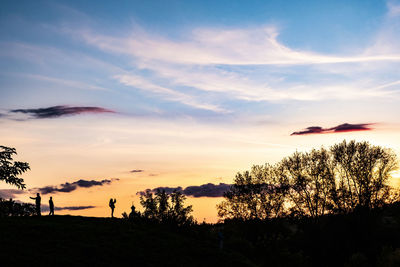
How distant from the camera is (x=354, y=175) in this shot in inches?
2562

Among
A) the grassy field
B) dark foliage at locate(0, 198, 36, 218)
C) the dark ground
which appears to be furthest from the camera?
dark foliage at locate(0, 198, 36, 218)

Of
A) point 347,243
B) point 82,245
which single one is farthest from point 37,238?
point 347,243

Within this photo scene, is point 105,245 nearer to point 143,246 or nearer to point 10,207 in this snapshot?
point 143,246

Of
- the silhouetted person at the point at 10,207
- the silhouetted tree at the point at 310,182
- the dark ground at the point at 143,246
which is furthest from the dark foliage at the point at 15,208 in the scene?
the silhouetted tree at the point at 310,182

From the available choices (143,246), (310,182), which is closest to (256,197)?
(310,182)

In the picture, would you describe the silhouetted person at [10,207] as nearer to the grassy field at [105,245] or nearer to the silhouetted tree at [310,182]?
the grassy field at [105,245]

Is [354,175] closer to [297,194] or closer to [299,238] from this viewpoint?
[297,194]

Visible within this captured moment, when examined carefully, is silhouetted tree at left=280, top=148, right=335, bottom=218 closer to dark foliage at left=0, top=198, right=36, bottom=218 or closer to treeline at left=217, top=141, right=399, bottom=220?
treeline at left=217, top=141, right=399, bottom=220

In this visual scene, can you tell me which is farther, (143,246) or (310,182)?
(310,182)

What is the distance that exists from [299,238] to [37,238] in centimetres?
4474

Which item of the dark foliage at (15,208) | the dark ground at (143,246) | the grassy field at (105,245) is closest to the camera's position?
the grassy field at (105,245)

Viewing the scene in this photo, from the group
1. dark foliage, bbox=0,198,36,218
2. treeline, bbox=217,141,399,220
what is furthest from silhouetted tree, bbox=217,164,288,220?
dark foliage, bbox=0,198,36,218

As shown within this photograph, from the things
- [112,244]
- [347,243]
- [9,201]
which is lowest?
[347,243]

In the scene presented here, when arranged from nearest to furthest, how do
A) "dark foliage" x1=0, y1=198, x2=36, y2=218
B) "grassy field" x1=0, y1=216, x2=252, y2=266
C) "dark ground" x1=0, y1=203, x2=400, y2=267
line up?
"grassy field" x1=0, y1=216, x2=252, y2=266, "dark ground" x1=0, y1=203, x2=400, y2=267, "dark foliage" x1=0, y1=198, x2=36, y2=218
